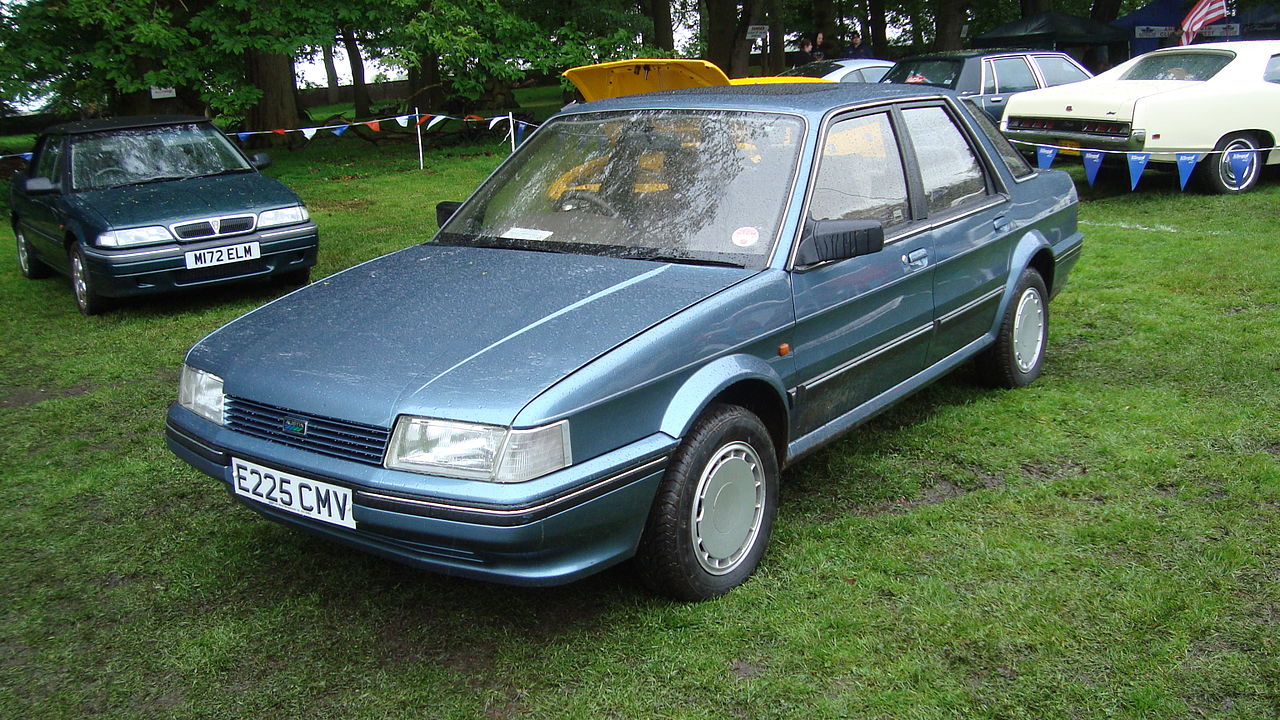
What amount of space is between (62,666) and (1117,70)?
11801mm

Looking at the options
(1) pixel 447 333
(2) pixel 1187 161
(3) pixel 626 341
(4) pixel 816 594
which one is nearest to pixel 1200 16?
(2) pixel 1187 161

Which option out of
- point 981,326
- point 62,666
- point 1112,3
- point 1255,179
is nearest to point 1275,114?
point 1255,179

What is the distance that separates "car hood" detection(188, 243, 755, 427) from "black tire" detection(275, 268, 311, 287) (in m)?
4.71

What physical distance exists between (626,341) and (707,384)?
1.03ft

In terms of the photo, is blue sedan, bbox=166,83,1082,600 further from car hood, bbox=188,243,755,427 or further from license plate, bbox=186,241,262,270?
license plate, bbox=186,241,262,270

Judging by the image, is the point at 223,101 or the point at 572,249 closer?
the point at 572,249

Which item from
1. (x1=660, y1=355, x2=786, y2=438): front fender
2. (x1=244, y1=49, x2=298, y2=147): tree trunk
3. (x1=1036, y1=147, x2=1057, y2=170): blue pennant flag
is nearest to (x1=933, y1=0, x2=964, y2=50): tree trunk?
(x1=244, y1=49, x2=298, y2=147): tree trunk

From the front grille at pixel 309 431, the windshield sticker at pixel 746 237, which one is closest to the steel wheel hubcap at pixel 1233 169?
the windshield sticker at pixel 746 237

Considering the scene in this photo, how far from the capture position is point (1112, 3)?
92.0ft

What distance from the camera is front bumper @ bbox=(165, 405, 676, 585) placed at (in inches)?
106

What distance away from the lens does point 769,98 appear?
13.2ft

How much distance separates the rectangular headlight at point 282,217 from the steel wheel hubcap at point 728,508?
5.47m

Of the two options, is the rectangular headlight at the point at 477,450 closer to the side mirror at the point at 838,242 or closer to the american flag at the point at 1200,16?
the side mirror at the point at 838,242

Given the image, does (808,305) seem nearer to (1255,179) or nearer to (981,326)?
(981,326)
